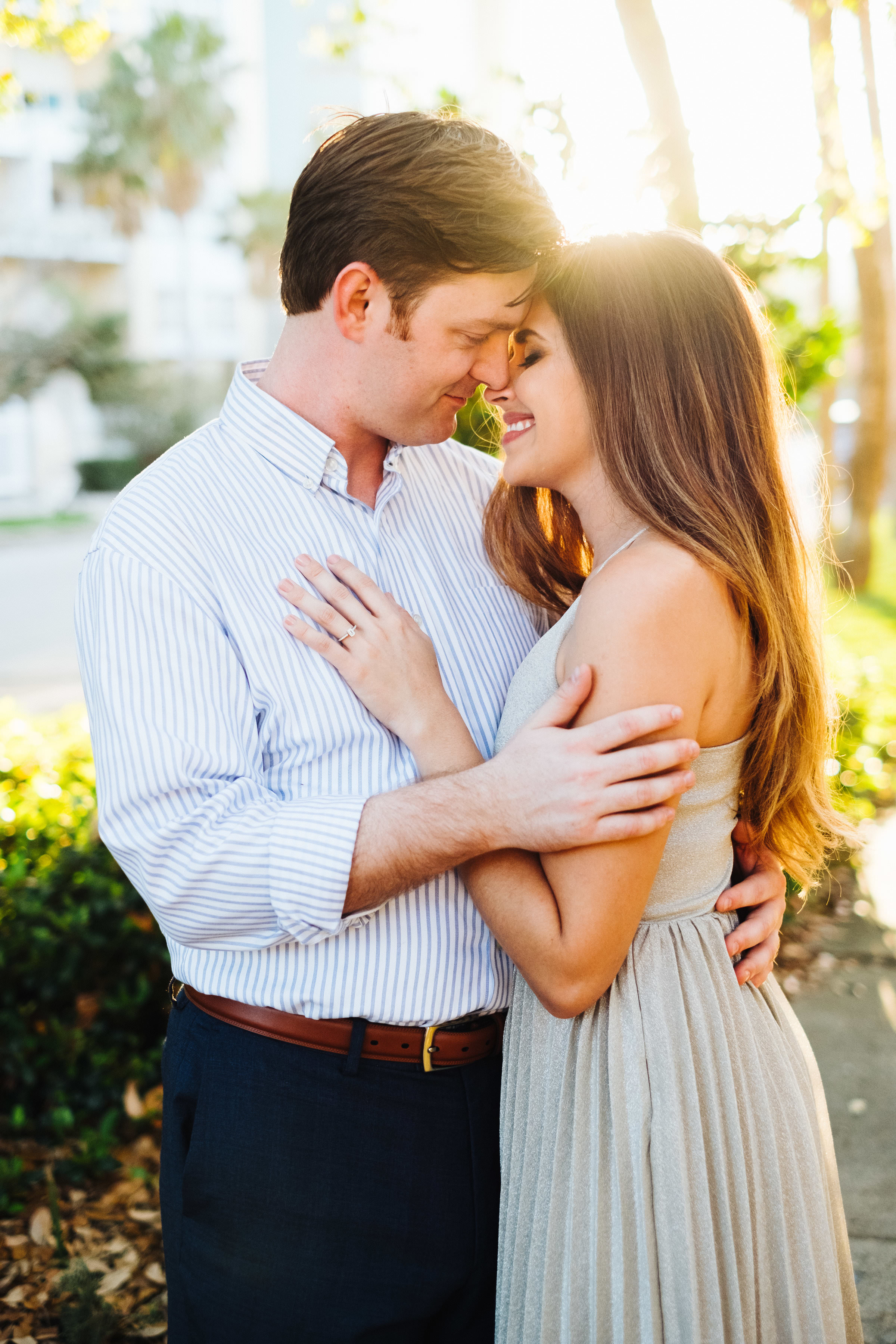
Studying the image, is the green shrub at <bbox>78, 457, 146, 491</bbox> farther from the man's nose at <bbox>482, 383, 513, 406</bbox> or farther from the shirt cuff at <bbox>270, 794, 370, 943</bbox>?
the shirt cuff at <bbox>270, 794, 370, 943</bbox>

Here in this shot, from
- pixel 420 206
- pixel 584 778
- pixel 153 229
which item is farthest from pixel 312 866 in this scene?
pixel 153 229

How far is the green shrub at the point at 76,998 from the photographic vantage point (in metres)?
3.46

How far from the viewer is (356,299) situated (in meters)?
2.13

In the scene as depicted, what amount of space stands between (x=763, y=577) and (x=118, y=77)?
4179cm

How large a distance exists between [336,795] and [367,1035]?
434 mm

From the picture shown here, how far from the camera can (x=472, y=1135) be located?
75.8 inches

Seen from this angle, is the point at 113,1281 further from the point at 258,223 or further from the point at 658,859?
the point at 258,223

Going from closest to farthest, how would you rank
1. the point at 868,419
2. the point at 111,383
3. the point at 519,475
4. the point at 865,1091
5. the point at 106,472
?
the point at 519,475 → the point at 865,1091 → the point at 868,419 → the point at 106,472 → the point at 111,383

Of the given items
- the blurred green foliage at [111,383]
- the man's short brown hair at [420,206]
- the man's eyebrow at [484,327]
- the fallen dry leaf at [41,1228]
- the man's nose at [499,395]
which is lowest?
the fallen dry leaf at [41,1228]

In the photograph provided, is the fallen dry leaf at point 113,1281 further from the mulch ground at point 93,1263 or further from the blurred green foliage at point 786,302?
the blurred green foliage at point 786,302

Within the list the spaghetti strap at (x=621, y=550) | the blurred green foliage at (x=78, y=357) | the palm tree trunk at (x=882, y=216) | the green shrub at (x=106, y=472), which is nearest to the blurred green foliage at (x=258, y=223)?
the blurred green foliage at (x=78, y=357)

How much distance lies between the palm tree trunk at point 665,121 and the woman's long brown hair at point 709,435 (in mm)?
2924

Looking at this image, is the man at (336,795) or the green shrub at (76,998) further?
the green shrub at (76,998)

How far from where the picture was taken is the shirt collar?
2049 mm
